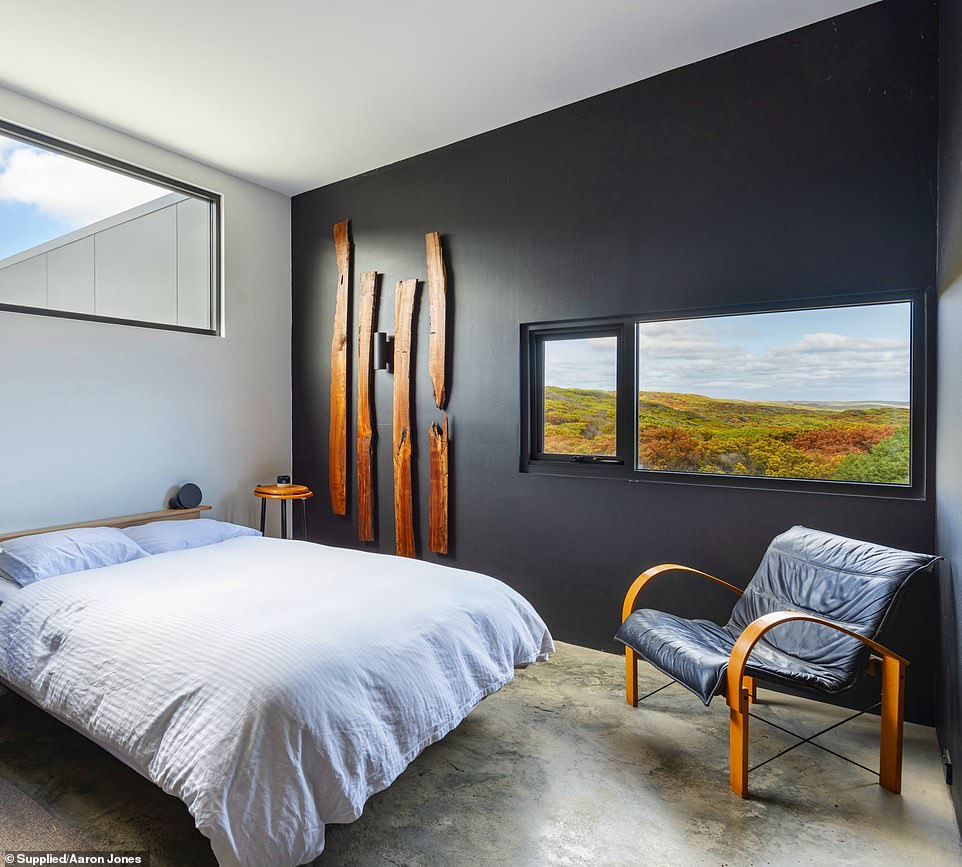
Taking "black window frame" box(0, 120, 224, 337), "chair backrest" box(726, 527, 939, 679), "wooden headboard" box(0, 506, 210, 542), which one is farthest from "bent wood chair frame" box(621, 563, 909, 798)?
"black window frame" box(0, 120, 224, 337)

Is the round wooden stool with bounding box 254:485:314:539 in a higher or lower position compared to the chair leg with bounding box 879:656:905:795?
higher

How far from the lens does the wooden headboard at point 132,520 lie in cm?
333

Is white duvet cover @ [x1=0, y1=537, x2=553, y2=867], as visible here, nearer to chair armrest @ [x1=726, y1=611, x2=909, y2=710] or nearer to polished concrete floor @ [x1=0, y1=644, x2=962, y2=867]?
polished concrete floor @ [x1=0, y1=644, x2=962, y2=867]

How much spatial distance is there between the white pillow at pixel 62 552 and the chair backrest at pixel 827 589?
2988 mm

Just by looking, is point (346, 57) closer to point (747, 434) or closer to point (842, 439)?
point (747, 434)

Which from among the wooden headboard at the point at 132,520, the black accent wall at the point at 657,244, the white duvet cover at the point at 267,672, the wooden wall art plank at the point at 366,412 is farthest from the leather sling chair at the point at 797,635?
the wooden headboard at the point at 132,520

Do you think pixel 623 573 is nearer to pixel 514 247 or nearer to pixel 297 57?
pixel 514 247

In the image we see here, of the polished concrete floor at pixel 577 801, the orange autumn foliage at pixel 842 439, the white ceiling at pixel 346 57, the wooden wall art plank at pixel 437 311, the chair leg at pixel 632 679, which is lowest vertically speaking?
the polished concrete floor at pixel 577 801

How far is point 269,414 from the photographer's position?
4777 mm

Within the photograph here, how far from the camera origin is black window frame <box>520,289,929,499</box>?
2650 mm

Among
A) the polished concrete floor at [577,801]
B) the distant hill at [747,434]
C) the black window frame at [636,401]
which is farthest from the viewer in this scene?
the distant hill at [747,434]

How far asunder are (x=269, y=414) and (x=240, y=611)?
2793 mm

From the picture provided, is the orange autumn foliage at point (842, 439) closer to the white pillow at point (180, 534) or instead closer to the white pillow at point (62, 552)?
the white pillow at point (180, 534)

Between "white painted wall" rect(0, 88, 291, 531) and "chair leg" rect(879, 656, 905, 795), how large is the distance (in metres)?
3.95
